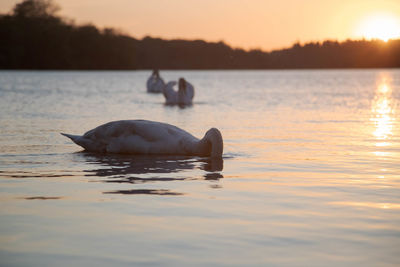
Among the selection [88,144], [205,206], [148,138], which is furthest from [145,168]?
[205,206]

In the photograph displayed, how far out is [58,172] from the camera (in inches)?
416

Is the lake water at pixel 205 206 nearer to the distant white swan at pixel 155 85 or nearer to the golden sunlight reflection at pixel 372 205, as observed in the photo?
the golden sunlight reflection at pixel 372 205

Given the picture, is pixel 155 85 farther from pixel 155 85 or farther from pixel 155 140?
pixel 155 140

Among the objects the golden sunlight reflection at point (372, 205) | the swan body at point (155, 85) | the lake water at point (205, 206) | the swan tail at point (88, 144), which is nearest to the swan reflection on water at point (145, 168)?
the lake water at point (205, 206)

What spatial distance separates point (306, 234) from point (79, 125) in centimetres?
1415

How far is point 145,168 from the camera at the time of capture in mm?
11008

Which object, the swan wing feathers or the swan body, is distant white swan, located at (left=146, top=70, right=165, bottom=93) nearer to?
the swan body

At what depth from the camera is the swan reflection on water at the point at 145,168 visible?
386 inches

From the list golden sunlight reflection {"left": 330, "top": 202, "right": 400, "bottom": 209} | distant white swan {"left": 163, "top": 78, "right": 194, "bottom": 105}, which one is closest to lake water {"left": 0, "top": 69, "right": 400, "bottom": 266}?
golden sunlight reflection {"left": 330, "top": 202, "right": 400, "bottom": 209}

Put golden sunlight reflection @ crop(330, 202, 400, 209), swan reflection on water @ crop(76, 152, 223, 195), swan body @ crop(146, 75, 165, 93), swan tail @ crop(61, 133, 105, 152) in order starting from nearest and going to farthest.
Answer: golden sunlight reflection @ crop(330, 202, 400, 209), swan reflection on water @ crop(76, 152, 223, 195), swan tail @ crop(61, 133, 105, 152), swan body @ crop(146, 75, 165, 93)

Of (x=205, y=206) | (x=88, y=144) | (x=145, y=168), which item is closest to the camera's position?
(x=205, y=206)

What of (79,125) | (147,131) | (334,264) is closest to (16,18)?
(79,125)

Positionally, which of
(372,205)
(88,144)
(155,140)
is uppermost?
(155,140)

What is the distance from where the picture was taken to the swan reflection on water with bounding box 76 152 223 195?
9812 mm
